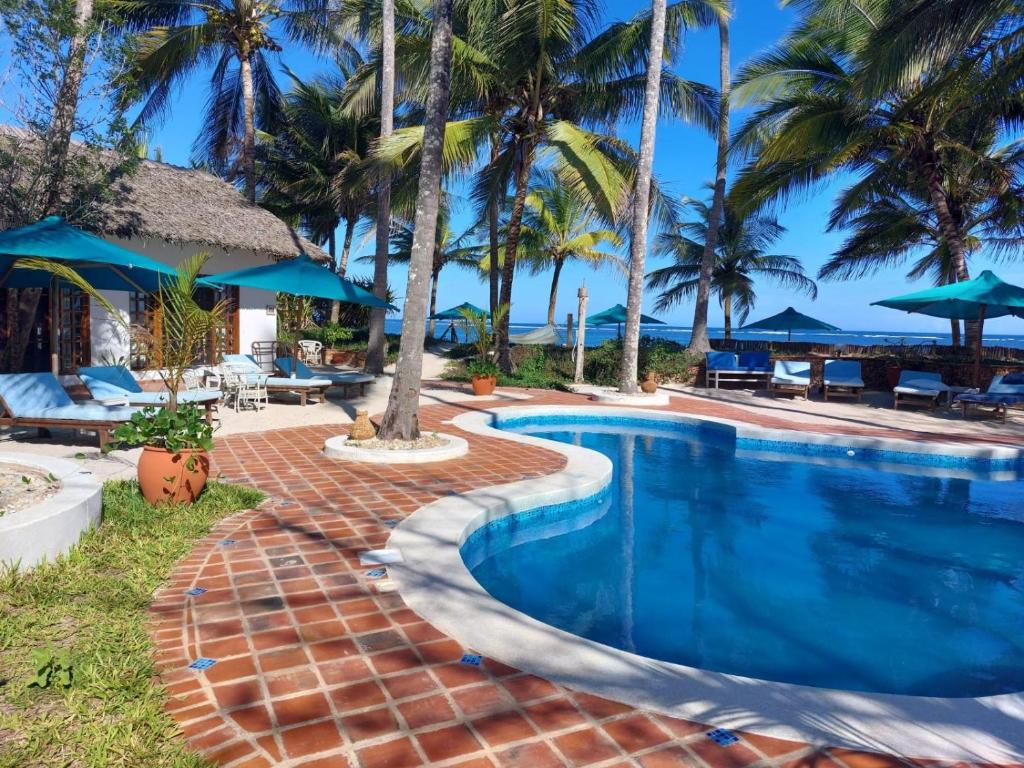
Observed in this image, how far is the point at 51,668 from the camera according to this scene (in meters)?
2.75

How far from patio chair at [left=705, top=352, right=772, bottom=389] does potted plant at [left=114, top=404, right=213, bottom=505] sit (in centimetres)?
1301

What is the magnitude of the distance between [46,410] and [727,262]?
70.8ft

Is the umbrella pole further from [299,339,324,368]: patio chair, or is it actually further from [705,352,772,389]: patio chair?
[299,339,324,368]: patio chair

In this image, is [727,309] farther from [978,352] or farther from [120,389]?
[120,389]

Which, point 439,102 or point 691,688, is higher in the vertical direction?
point 439,102

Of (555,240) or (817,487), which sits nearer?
(817,487)

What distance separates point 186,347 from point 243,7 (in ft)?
51.4

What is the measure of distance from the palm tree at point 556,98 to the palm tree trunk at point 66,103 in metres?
4.90

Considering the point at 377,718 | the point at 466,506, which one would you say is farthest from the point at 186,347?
the point at 377,718

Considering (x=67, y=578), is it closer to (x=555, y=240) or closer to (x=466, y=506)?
(x=466, y=506)

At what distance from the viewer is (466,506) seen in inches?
216

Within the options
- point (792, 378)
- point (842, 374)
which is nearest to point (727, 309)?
point (842, 374)

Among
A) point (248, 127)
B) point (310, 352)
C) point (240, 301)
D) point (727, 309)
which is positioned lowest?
point (310, 352)

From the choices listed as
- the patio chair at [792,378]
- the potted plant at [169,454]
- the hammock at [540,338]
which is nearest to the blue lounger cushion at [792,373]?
the patio chair at [792,378]
